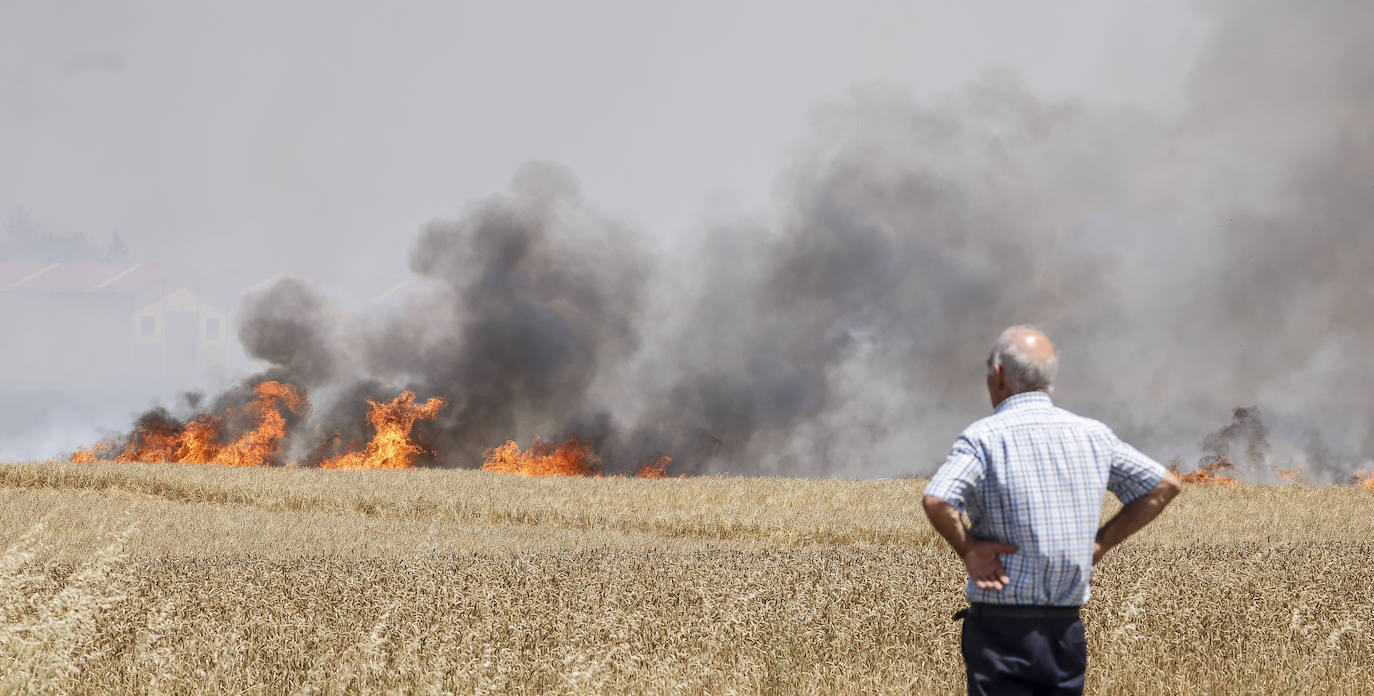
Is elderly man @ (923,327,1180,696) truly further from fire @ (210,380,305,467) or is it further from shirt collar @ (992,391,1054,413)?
fire @ (210,380,305,467)

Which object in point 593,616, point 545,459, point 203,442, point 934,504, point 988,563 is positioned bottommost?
point 988,563

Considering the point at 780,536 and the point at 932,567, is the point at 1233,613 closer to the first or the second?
the point at 932,567

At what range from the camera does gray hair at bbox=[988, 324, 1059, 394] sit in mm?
3883

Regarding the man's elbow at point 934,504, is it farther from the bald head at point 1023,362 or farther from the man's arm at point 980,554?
the bald head at point 1023,362

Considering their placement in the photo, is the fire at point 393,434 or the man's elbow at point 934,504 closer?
the man's elbow at point 934,504

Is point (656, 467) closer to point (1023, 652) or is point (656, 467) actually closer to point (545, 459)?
point (545, 459)

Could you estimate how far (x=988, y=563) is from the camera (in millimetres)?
3885

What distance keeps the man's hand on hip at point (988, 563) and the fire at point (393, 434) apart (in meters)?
46.8

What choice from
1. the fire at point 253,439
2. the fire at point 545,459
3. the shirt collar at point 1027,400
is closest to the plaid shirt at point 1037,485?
the shirt collar at point 1027,400

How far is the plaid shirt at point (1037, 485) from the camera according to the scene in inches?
151

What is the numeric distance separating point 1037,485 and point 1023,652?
2.26 ft

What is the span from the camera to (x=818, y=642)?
27.2ft

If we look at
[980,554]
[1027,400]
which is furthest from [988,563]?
[1027,400]

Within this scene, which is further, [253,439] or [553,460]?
[553,460]
